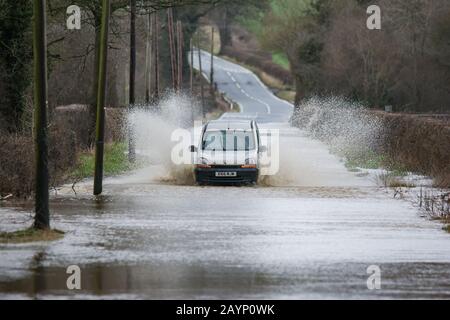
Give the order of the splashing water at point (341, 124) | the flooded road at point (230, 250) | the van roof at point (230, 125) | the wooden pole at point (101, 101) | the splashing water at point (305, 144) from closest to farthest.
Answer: the flooded road at point (230, 250), the wooden pole at point (101, 101), the van roof at point (230, 125), the splashing water at point (305, 144), the splashing water at point (341, 124)

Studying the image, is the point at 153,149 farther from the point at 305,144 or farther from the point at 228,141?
the point at 305,144

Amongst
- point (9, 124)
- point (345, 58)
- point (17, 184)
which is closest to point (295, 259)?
point (17, 184)

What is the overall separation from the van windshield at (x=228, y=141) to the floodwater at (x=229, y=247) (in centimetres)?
272

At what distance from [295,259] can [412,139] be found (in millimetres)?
21623

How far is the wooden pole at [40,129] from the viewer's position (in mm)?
19625

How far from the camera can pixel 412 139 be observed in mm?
38031

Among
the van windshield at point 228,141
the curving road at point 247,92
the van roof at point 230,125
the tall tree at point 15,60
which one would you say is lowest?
the curving road at point 247,92

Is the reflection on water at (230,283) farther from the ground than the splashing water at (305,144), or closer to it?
farther from the ground

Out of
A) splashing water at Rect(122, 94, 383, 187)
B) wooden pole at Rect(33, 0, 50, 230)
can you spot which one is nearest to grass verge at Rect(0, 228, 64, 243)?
wooden pole at Rect(33, 0, 50, 230)

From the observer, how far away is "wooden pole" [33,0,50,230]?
64.4 ft

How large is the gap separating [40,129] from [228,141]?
13770mm

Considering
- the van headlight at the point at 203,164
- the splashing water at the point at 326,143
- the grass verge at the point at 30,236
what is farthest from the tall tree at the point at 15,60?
the grass verge at the point at 30,236

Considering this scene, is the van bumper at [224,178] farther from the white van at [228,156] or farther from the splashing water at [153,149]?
the splashing water at [153,149]

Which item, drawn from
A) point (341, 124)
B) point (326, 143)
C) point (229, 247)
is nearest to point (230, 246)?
point (229, 247)
